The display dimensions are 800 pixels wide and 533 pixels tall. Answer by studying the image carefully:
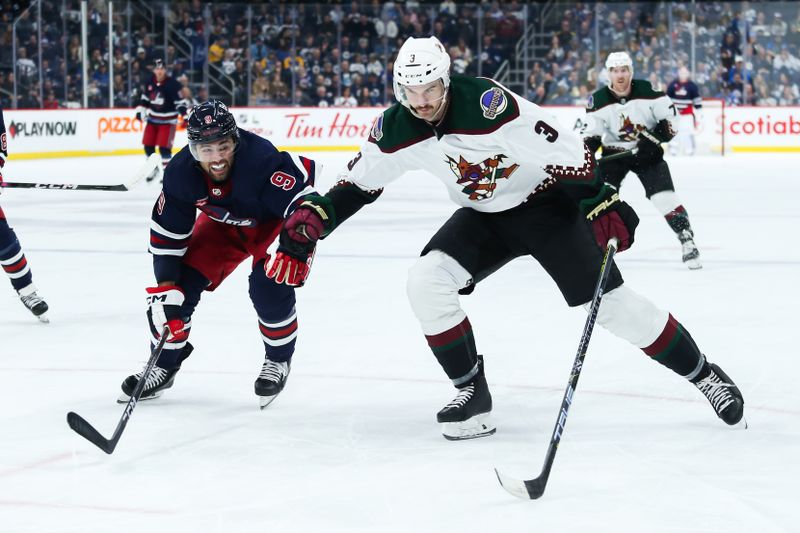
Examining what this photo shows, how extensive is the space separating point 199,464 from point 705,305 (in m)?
2.92

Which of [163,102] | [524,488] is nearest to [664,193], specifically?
[524,488]

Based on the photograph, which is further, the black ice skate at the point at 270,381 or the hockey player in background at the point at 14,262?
the hockey player in background at the point at 14,262

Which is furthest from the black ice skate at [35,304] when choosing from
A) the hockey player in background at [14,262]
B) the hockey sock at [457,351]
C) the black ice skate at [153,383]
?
the hockey sock at [457,351]

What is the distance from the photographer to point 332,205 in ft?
10.0

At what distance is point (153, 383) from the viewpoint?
348 cm

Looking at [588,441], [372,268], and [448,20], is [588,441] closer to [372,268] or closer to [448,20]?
[372,268]

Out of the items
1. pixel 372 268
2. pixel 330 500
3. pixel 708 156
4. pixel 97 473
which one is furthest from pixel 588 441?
pixel 708 156

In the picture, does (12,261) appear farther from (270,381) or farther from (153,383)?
(270,381)

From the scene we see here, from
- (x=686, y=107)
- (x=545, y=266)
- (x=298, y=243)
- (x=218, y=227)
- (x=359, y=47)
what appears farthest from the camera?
(x=359, y=47)

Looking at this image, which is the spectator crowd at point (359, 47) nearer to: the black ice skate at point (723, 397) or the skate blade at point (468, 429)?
the skate blade at point (468, 429)

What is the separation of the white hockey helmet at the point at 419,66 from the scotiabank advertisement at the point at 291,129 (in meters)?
11.9

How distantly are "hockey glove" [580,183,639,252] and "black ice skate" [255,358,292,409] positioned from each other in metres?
1.08

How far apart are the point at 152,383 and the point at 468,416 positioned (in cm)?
100

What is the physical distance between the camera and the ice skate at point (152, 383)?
3453 millimetres
